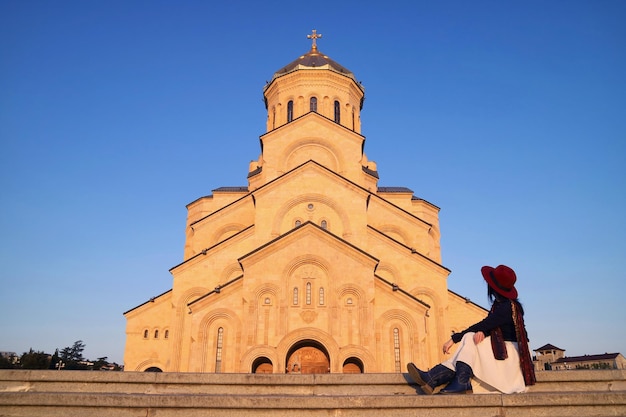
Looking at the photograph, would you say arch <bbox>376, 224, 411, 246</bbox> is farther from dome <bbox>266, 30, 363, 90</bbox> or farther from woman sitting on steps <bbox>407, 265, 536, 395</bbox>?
woman sitting on steps <bbox>407, 265, 536, 395</bbox>

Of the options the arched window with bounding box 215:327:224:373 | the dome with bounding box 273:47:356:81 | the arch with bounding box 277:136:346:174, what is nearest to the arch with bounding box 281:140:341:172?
the arch with bounding box 277:136:346:174

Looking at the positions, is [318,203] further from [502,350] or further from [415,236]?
[502,350]

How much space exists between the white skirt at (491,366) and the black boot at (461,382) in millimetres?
67

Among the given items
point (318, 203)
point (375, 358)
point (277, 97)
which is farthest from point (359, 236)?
point (277, 97)

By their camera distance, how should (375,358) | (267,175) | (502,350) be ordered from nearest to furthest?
(502,350) → (375,358) → (267,175)

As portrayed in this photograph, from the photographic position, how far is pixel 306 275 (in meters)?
20.1

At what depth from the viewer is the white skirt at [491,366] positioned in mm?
5484

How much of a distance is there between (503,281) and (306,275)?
48.2 feet

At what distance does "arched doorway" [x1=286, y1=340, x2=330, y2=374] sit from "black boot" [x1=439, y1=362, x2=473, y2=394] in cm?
1448

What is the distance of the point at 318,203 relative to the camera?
76.6ft

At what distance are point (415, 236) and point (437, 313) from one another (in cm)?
515

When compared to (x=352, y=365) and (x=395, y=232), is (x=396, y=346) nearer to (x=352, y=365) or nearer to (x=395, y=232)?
(x=352, y=365)

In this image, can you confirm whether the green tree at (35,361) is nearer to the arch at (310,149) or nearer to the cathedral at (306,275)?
the cathedral at (306,275)

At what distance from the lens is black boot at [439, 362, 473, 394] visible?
544cm
